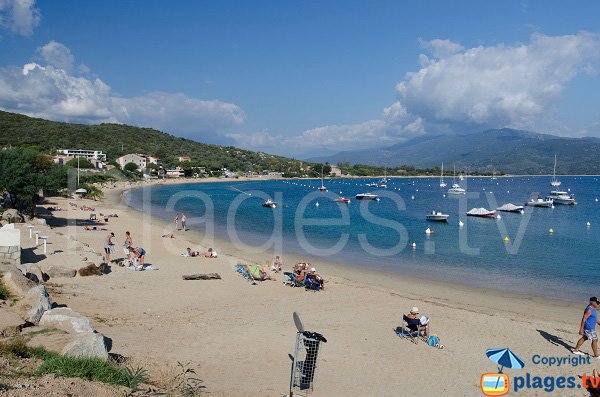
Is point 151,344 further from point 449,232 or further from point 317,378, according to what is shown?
point 449,232

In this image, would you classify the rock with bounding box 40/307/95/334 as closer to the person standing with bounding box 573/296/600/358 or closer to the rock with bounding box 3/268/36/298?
the rock with bounding box 3/268/36/298

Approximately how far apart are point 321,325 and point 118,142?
14494 centimetres

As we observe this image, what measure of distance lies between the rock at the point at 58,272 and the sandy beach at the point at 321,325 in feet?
1.05

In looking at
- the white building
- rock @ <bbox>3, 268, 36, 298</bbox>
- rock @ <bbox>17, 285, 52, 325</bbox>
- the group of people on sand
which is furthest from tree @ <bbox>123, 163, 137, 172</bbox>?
rock @ <bbox>17, 285, 52, 325</bbox>

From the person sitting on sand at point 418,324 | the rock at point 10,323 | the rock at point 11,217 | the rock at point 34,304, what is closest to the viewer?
the rock at point 10,323

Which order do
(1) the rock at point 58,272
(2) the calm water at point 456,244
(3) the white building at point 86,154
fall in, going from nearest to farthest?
1. (1) the rock at point 58,272
2. (2) the calm water at point 456,244
3. (3) the white building at point 86,154

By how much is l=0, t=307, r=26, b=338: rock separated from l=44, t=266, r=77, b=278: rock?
5.46m

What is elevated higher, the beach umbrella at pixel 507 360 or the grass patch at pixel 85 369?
the grass patch at pixel 85 369

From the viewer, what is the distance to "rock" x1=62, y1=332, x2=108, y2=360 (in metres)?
7.44

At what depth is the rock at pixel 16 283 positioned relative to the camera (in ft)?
35.1

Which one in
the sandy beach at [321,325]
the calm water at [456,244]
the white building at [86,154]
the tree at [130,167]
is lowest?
the calm water at [456,244]

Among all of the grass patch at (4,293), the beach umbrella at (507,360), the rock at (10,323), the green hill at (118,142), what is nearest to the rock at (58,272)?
the grass patch at (4,293)

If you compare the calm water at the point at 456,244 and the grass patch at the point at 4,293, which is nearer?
the grass patch at the point at 4,293

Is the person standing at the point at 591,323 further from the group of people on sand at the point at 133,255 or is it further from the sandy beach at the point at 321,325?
the group of people on sand at the point at 133,255
